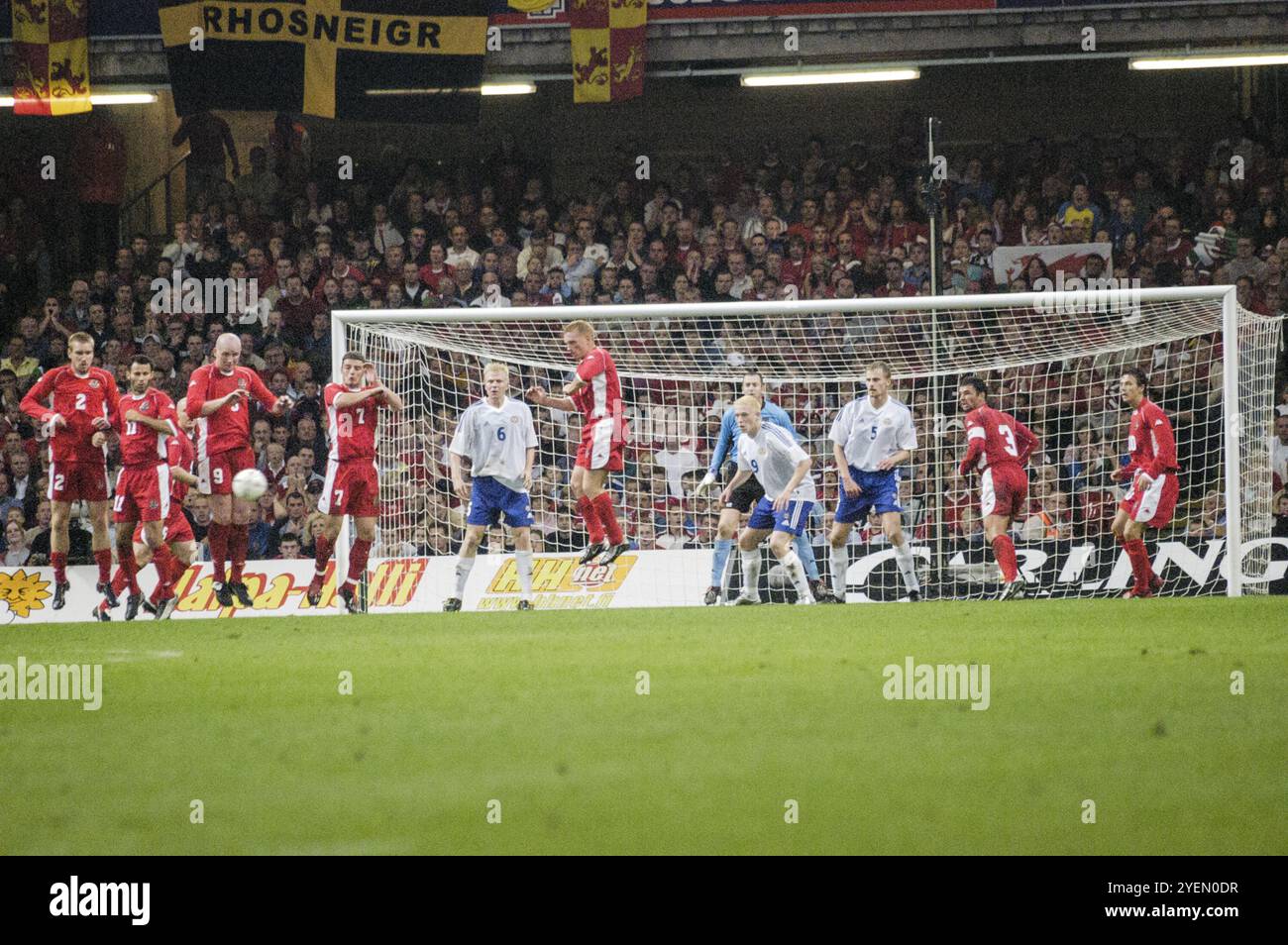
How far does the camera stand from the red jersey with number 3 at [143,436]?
12.2 meters

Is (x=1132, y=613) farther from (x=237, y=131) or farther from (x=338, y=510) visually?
(x=237, y=131)

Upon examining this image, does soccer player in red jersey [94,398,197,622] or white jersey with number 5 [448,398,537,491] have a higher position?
white jersey with number 5 [448,398,537,491]

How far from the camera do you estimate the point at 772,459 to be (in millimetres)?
12125

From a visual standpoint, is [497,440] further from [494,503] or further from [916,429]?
[916,429]

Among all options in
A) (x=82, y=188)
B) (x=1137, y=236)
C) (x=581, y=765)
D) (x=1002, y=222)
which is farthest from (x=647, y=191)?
(x=581, y=765)

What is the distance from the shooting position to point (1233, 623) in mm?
8648

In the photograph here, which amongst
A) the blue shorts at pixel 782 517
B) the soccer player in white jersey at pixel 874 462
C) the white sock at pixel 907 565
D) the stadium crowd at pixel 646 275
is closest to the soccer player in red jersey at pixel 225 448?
the stadium crowd at pixel 646 275

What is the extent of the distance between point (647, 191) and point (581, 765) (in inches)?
589

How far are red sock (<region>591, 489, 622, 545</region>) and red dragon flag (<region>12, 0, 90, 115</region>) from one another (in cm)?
836

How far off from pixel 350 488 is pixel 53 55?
25.2ft

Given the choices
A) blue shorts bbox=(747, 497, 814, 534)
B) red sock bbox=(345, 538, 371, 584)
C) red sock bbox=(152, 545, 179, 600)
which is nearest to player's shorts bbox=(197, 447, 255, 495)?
red sock bbox=(152, 545, 179, 600)

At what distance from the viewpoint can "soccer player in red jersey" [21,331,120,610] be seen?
40.1 ft

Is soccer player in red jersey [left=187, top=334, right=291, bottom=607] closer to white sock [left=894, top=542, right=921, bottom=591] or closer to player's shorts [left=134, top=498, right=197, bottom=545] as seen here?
player's shorts [left=134, top=498, right=197, bottom=545]

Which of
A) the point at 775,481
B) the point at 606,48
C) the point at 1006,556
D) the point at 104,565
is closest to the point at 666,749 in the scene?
the point at 775,481
